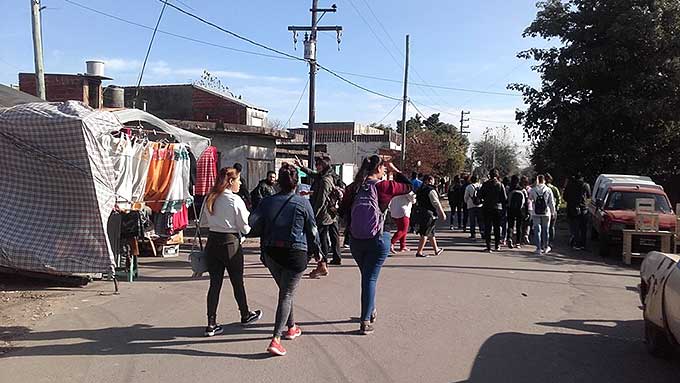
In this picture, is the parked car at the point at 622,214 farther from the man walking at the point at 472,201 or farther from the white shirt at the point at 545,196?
the man walking at the point at 472,201

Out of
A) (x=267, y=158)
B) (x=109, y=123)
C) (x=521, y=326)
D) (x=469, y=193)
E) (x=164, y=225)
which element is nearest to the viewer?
(x=521, y=326)

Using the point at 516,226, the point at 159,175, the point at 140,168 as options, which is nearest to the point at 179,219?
the point at 159,175

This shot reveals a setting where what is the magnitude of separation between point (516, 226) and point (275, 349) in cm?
1112

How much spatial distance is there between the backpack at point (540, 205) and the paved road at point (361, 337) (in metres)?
3.76

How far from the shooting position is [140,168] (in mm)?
11398

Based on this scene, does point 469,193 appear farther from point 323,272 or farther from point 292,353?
point 292,353

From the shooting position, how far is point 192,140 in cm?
1308

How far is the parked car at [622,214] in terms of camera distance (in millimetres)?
13626

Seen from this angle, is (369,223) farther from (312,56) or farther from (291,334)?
(312,56)

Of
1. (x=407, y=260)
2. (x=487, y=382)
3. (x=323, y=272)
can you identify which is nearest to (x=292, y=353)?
(x=487, y=382)

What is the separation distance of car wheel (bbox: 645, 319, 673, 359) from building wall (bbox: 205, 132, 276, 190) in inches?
620

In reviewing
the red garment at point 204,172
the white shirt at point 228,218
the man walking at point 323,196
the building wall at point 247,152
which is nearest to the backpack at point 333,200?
the man walking at point 323,196

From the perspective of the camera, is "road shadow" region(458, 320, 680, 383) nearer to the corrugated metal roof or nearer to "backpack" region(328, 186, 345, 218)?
"backpack" region(328, 186, 345, 218)

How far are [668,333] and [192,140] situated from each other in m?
9.92
